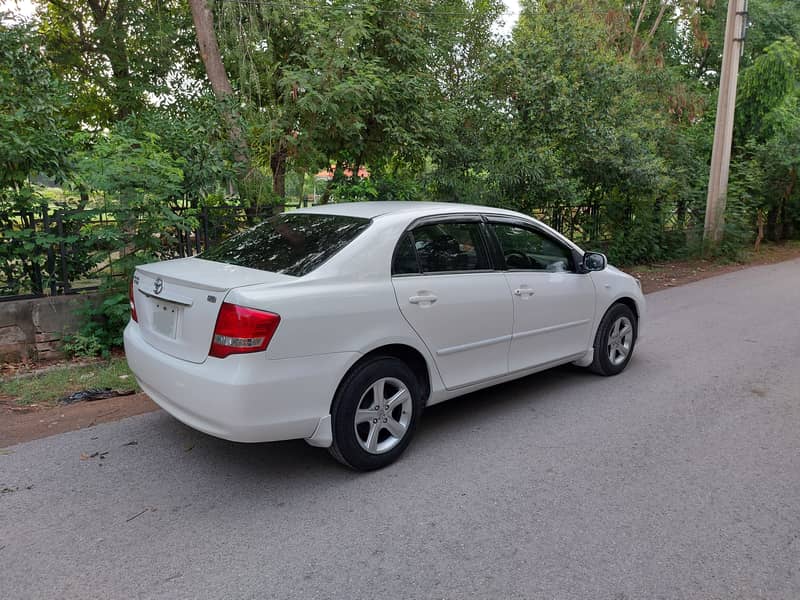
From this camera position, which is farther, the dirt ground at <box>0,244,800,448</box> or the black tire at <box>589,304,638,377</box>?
the black tire at <box>589,304,638,377</box>

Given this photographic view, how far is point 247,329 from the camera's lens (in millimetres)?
3322

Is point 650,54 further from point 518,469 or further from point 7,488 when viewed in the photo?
point 7,488

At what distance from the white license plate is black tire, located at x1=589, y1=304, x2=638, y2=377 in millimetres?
3648

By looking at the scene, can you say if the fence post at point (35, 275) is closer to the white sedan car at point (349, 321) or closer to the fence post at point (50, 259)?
the fence post at point (50, 259)

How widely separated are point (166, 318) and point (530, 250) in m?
2.82

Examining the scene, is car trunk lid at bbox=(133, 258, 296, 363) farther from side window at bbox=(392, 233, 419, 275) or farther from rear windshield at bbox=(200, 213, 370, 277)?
side window at bbox=(392, 233, 419, 275)

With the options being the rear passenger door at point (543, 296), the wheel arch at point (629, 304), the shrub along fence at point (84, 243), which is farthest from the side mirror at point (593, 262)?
the shrub along fence at point (84, 243)

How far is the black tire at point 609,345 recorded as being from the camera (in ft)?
18.6

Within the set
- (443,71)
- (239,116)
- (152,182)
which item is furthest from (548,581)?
(443,71)

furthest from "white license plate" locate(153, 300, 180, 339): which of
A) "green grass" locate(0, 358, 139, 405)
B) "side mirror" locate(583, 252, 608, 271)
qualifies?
"side mirror" locate(583, 252, 608, 271)

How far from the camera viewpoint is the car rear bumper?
3.32 metres

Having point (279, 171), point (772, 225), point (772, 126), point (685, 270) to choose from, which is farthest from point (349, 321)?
point (772, 225)

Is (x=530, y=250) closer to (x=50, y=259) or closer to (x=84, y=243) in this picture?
(x=84, y=243)

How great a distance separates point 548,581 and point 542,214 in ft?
33.3
